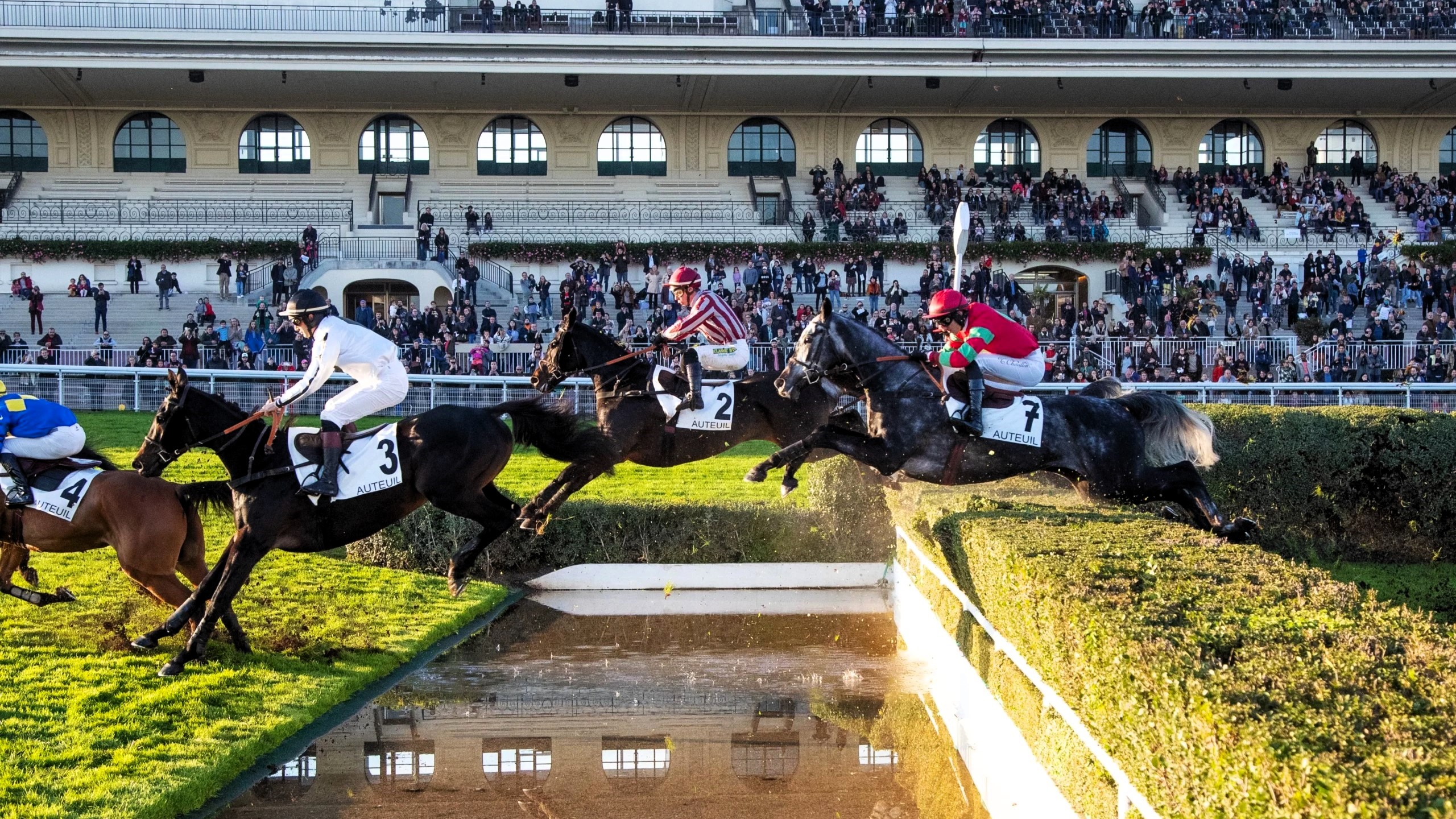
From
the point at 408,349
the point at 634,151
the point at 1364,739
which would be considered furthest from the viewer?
the point at 634,151

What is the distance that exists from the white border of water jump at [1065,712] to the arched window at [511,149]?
28177 millimetres

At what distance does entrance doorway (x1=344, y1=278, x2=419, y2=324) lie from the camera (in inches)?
1185

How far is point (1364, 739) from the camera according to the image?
3.42m

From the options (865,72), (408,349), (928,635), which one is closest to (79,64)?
(408,349)

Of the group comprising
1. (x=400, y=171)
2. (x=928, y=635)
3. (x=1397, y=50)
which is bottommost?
(x=928, y=635)

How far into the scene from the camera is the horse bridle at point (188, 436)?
26.1 ft

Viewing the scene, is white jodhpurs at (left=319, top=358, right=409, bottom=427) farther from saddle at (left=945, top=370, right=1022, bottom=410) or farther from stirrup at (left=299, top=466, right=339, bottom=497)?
saddle at (left=945, top=370, right=1022, bottom=410)

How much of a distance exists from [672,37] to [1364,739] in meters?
30.5

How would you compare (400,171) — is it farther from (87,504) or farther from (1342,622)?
(1342,622)

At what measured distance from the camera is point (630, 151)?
35.8 metres

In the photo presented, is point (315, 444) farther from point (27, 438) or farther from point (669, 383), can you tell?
point (669, 383)

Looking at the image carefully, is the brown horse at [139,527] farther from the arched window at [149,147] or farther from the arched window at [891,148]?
the arched window at [891,148]

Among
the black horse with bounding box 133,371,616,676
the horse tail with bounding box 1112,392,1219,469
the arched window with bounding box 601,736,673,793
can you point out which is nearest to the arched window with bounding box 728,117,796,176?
the horse tail with bounding box 1112,392,1219,469

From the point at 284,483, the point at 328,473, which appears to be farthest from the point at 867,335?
the point at 284,483
